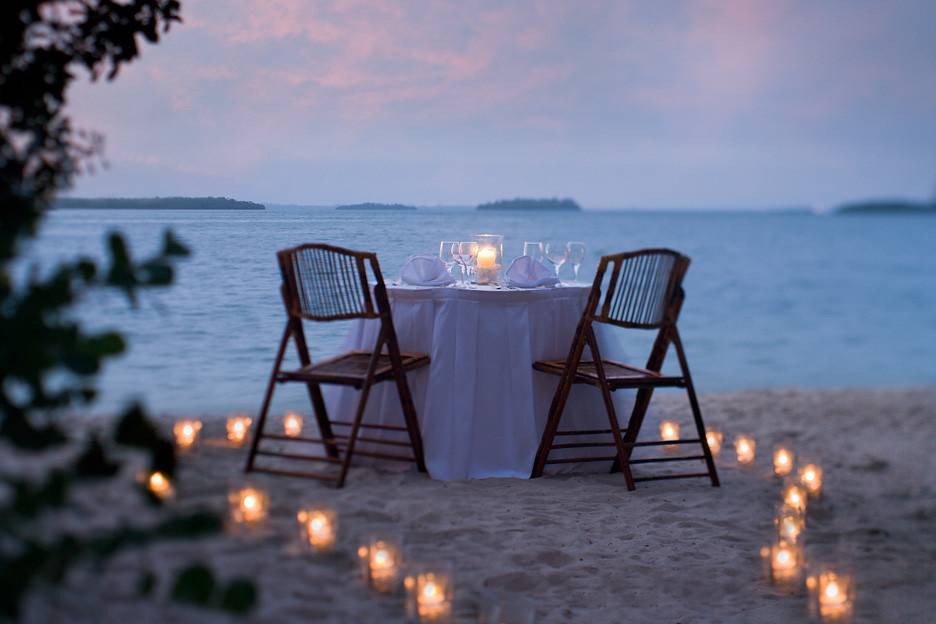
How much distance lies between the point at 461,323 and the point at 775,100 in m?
10.7

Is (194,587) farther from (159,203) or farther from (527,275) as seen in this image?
(527,275)

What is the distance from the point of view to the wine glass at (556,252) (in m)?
3.99

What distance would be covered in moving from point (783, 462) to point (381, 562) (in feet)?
8.20

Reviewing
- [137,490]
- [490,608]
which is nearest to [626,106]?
[490,608]

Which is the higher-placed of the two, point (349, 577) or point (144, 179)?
point (144, 179)

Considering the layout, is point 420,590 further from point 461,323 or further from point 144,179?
point 144,179

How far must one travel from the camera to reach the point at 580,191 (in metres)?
12.9

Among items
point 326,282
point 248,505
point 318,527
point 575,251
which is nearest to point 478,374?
point 326,282

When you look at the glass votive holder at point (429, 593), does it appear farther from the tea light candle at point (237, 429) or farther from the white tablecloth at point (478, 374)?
the white tablecloth at point (478, 374)

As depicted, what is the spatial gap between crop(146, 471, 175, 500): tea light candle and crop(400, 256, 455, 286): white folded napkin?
2633mm

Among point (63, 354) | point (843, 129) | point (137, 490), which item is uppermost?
point (843, 129)

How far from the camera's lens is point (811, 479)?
3.63 meters

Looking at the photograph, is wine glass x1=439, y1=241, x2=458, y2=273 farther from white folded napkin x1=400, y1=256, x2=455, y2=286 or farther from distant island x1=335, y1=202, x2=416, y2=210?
distant island x1=335, y1=202, x2=416, y2=210

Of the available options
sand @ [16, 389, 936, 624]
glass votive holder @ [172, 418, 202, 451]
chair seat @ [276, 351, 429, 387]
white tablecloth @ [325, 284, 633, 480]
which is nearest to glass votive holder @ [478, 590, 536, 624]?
sand @ [16, 389, 936, 624]
